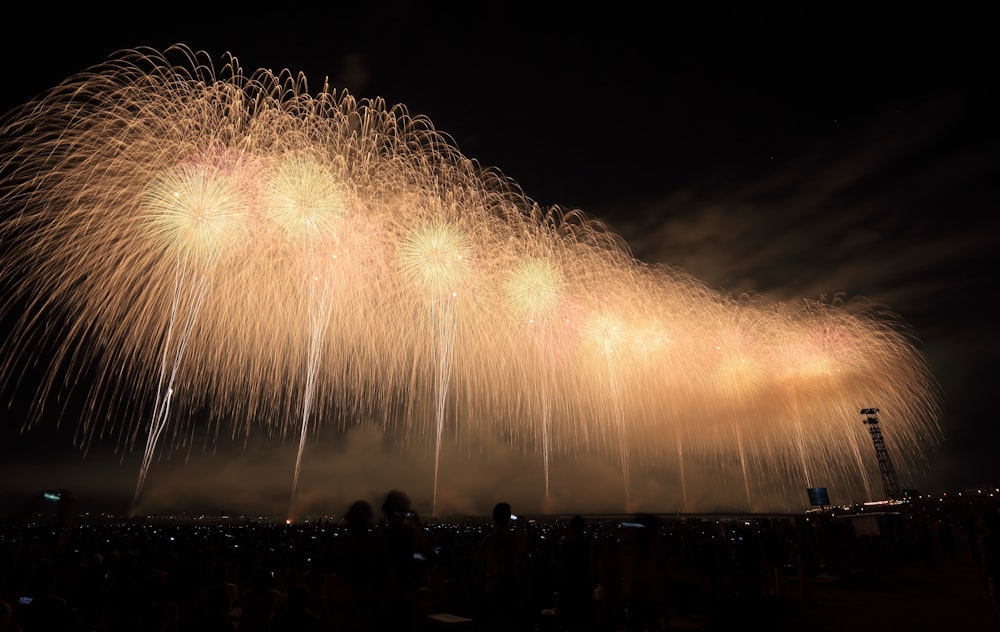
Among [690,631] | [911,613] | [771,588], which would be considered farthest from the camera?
[771,588]

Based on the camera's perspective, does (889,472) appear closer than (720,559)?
No

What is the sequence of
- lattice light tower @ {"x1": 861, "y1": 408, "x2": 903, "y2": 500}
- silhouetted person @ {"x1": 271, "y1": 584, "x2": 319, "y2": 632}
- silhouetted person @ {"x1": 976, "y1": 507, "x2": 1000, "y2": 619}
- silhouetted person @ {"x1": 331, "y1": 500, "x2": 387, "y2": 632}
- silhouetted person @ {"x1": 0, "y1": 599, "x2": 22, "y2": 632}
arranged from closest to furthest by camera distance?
silhouetted person @ {"x1": 0, "y1": 599, "x2": 22, "y2": 632}
silhouetted person @ {"x1": 271, "y1": 584, "x2": 319, "y2": 632}
silhouetted person @ {"x1": 331, "y1": 500, "x2": 387, "y2": 632}
silhouetted person @ {"x1": 976, "y1": 507, "x2": 1000, "y2": 619}
lattice light tower @ {"x1": 861, "y1": 408, "x2": 903, "y2": 500}

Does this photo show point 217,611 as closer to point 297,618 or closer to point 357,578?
point 297,618

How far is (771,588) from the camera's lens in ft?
47.9

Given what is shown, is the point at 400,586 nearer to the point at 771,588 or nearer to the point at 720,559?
the point at 720,559

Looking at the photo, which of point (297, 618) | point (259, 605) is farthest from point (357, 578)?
point (259, 605)

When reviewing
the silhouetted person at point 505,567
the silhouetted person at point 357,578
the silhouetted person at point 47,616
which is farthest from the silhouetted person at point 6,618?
the silhouetted person at point 505,567

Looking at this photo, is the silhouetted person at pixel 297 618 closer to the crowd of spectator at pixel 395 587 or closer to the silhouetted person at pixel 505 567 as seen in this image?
the crowd of spectator at pixel 395 587

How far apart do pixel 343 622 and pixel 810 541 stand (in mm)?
14012

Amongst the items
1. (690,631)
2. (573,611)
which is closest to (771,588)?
(690,631)

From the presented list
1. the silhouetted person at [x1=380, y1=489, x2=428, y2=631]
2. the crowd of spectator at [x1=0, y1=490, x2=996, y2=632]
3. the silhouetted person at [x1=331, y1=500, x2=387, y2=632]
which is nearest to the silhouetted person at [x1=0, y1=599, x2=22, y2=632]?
the crowd of spectator at [x1=0, y1=490, x2=996, y2=632]

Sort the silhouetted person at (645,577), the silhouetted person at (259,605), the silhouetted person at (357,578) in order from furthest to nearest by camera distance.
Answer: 1. the silhouetted person at (645,577)
2. the silhouetted person at (259,605)
3. the silhouetted person at (357,578)

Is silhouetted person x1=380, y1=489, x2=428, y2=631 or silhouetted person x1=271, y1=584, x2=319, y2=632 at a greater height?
silhouetted person x1=380, y1=489, x2=428, y2=631

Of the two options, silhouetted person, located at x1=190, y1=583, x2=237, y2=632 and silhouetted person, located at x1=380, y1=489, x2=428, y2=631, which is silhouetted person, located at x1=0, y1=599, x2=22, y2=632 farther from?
silhouetted person, located at x1=380, y1=489, x2=428, y2=631
